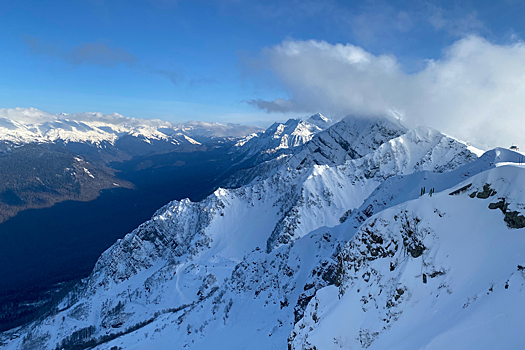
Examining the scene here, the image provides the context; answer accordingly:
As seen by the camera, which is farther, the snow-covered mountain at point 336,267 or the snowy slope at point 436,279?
the snow-covered mountain at point 336,267

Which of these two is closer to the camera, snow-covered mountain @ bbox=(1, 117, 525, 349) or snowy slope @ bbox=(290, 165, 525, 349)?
snowy slope @ bbox=(290, 165, 525, 349)

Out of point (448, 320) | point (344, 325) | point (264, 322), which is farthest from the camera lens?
point (264, 322)

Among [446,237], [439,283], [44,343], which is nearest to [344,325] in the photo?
[439,283]

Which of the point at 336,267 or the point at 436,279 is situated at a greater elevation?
the point at 436,279

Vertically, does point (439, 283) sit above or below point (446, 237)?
below

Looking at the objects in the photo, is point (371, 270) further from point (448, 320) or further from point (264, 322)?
point (264, 322)

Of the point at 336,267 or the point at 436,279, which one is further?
the point at 336,267

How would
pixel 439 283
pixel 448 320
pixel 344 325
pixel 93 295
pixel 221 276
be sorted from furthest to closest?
pixel 93 295
pixel 221 276
pixel 344 325
pixel 439 283
pixel 448 320

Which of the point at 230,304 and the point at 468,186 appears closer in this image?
the point at 468,186
